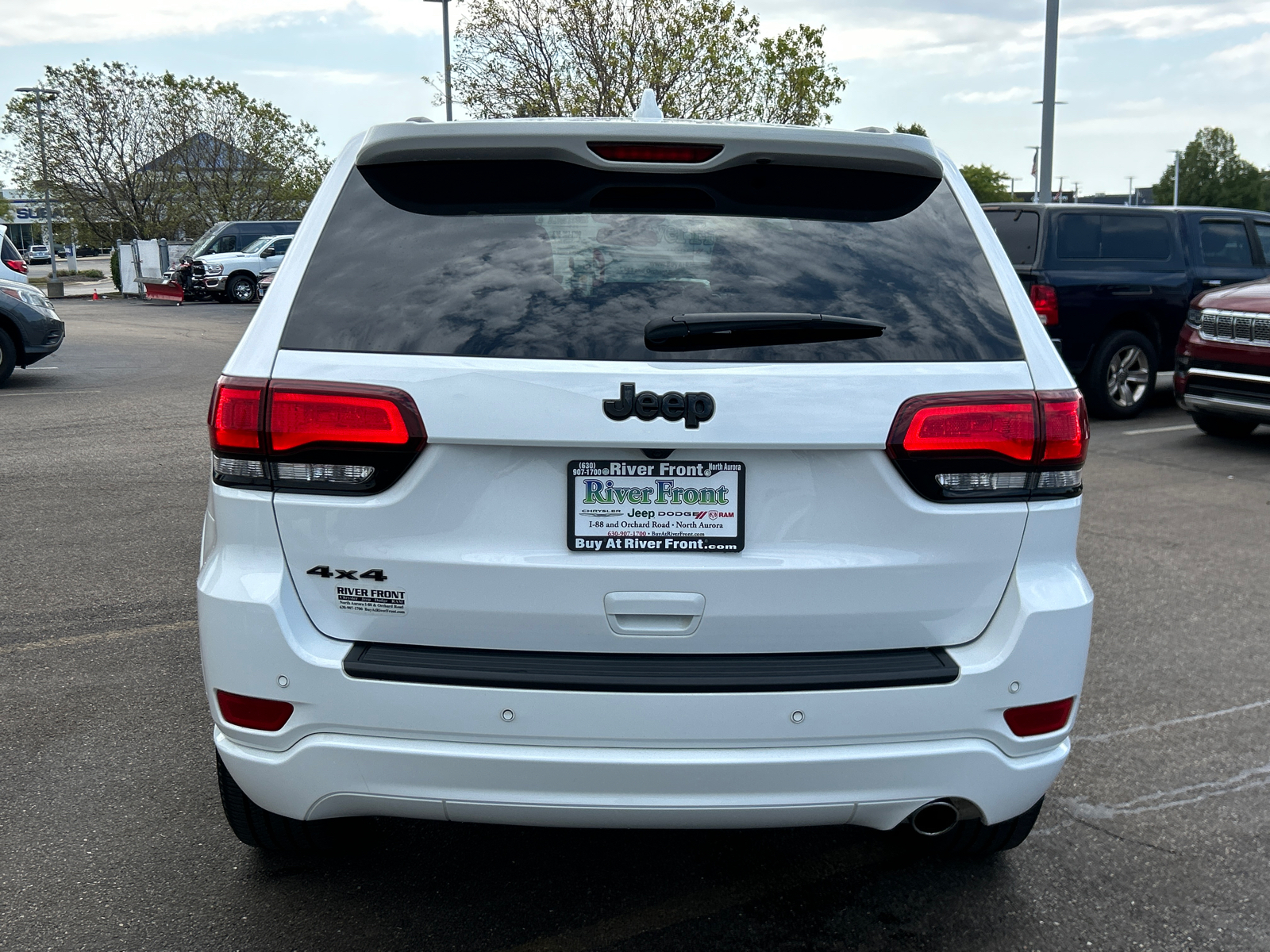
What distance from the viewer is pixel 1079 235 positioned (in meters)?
11.3

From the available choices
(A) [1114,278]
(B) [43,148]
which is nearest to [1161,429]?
(A) [1114,278]

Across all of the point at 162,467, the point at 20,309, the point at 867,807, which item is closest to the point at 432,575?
the point at 867,807

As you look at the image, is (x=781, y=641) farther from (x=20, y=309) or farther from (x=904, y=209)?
(x=20, y=309)

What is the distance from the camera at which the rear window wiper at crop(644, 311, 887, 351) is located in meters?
2.39

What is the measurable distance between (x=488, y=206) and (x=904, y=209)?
930mm

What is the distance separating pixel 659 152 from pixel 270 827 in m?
1.83

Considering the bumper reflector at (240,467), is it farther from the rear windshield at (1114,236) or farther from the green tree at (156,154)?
the green tree at (156,154)

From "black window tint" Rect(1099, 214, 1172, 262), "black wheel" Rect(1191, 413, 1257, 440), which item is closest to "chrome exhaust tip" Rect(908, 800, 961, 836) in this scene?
"black wheel" Rect(1191, 413, 1257, 440)

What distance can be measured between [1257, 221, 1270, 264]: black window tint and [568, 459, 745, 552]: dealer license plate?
1243 cm

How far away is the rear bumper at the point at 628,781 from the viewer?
2387 millimetres

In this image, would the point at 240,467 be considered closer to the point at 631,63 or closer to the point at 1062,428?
the point at 1062,428

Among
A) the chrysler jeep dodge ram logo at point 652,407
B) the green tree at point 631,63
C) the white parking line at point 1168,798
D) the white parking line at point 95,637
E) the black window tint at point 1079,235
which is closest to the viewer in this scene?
the chrysler jeep dodge ram logo at point 652,407

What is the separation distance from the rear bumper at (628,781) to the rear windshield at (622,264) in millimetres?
794

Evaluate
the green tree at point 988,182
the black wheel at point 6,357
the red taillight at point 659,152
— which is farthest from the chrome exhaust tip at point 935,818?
the green tree at point 988,182
